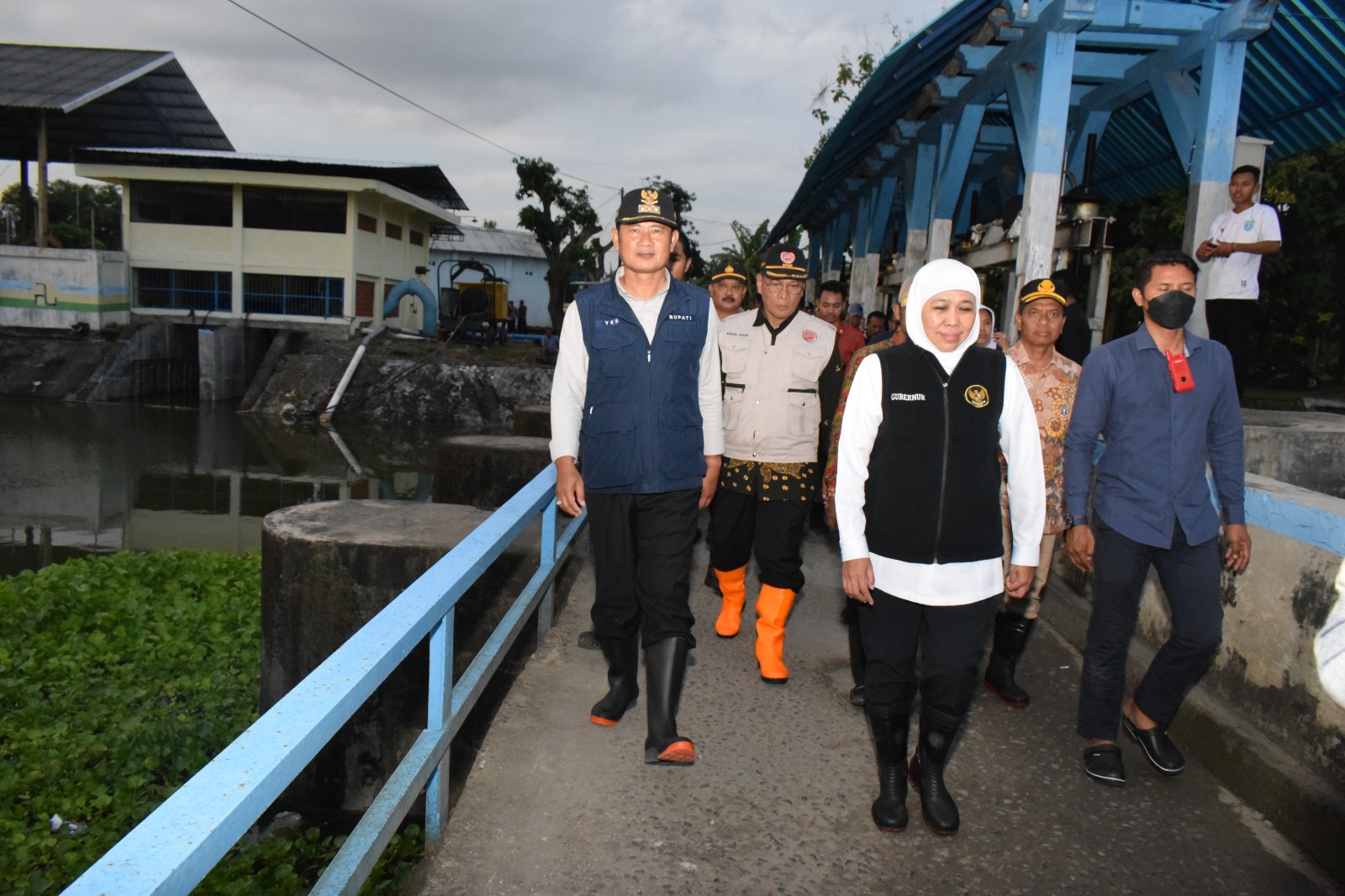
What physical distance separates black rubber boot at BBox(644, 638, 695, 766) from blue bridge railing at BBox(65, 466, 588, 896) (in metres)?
0.54

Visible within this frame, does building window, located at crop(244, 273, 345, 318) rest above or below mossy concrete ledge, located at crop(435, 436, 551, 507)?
above

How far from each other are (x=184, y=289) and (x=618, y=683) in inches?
1183

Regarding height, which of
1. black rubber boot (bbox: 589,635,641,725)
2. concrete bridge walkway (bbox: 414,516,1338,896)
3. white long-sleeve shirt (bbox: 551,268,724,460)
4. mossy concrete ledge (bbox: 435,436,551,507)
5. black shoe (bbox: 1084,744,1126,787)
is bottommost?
concrete bridge walkway (bbox: 414,516,1338,896)

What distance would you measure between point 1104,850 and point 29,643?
7237mm

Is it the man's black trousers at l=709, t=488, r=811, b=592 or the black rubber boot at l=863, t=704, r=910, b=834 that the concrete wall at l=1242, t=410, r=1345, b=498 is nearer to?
the man's black trousers at l=709, t=488, r=811, b=592

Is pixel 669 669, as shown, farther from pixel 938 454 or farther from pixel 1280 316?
pixel 1280 316

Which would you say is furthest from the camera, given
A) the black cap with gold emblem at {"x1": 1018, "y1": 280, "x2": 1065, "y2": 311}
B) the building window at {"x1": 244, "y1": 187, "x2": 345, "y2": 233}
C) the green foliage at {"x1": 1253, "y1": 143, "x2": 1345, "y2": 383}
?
the building window at {"x1": 244, "y1": 187, "x2": 345, "y2": 233}

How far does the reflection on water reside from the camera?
11836 millimetres

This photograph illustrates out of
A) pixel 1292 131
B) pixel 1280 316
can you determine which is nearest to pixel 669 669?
pixel 1292 131

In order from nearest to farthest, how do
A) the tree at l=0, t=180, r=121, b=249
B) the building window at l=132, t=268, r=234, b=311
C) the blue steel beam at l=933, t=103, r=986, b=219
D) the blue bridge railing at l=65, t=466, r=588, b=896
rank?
1. the blue bridge railing at l=65, t=466, r=588, b=896
2. the blue steel beam at l=933, t=103, r=986, b=219
3. the building window at l=132, t=268, r=234, b=311
4. the tree at l=0, t=180, r=121, b=249

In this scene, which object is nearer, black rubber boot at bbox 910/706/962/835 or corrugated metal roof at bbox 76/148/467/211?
black rubber boot at bbox 910/706/962/835

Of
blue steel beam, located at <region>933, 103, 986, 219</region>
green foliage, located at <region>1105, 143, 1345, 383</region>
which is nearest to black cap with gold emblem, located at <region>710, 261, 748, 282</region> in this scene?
blue steel beam, located at <region>933, 103, 986, 219</region>

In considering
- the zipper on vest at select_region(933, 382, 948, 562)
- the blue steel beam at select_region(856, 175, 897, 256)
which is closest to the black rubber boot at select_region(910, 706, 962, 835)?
the zipper on vest at select_region(933, 382, 948, 562)

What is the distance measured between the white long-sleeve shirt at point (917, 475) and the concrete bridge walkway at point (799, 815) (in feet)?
2.56
